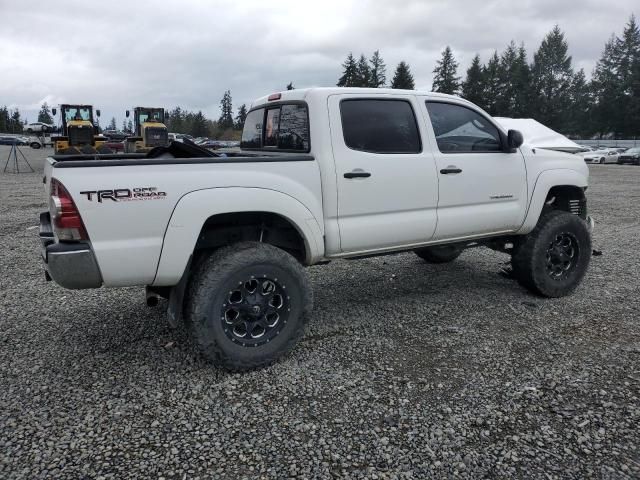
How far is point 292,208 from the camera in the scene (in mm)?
3516

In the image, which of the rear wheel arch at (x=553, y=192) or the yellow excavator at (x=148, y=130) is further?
the yellow excavator at (x=148, y=130)

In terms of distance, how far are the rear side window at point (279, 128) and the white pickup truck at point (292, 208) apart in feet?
0.06

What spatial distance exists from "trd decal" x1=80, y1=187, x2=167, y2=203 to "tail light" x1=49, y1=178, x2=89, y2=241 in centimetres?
11

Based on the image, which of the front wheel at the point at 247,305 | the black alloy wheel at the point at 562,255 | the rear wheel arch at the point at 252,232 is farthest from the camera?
the black alloy wheel at the point at 562,255

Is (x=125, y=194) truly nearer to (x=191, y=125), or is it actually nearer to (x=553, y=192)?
(x=553, y=192)

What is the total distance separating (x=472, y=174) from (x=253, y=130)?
2.10 m

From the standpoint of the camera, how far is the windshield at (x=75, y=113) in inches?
997

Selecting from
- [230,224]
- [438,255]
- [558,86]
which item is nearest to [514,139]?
[438,255]

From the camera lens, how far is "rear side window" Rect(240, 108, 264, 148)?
15.3ft

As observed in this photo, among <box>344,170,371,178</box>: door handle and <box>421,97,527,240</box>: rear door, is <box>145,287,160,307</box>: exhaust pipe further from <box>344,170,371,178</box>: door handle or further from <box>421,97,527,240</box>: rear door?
<box>421,97,527,240</box>: rear door

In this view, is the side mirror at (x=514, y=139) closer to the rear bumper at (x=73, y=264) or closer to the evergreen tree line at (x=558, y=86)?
the rear bumper at (x=73, y=264)

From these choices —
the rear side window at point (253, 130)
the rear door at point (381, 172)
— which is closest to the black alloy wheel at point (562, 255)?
the rear door at point (381, 172)

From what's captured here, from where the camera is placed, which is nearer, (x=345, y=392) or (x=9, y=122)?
(x=345, y=392)

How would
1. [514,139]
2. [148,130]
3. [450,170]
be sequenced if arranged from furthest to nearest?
[148,130] → [514,139] → [450,170]
